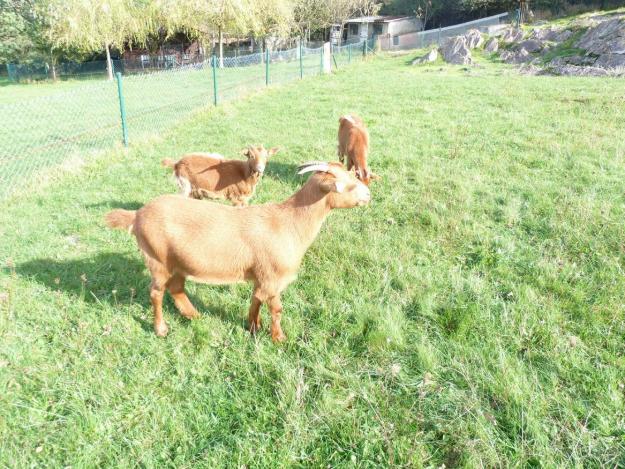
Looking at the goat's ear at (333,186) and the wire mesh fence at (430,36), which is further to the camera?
the wire mesh fence at (430,36)

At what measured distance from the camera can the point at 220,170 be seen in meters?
6.32

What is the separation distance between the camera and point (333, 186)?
3184 millimetres

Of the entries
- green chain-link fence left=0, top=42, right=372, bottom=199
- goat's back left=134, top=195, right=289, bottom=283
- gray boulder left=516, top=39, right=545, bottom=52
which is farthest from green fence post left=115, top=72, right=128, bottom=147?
gray boulder left=516, top=39, right=545, bottom=52

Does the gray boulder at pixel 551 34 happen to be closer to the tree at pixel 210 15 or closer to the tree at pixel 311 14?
the tree at pixel 210 15

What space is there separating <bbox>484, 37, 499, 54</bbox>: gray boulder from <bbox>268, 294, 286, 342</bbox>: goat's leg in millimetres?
29958

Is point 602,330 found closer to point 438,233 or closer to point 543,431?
point 543,431

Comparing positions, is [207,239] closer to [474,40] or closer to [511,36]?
[474,40]

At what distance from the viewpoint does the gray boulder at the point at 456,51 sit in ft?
85.6

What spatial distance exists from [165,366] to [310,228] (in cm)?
166

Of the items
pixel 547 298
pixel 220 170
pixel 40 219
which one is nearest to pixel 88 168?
pixel 40 219

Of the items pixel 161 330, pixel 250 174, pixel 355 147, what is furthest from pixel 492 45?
pixel 161 330

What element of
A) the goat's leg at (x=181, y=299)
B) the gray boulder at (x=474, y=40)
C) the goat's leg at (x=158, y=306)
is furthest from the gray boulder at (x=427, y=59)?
the goat's leg at (x=158, y=306)

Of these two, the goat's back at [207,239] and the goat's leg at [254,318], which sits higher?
the goat's back at [207,239]

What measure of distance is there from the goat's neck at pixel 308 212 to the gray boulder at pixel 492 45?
2935 centimetres
